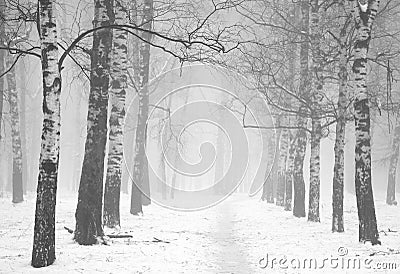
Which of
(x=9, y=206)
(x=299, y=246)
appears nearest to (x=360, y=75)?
(x=299, y=246)

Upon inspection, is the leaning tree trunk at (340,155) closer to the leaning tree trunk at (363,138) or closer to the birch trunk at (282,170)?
the leaning tree trunk at (363,138)

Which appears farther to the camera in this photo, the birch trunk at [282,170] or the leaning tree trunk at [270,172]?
the leaning tree trunk at [270,172]

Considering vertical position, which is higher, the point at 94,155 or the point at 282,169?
the point at 94,155

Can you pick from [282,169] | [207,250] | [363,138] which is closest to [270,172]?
[282,169]

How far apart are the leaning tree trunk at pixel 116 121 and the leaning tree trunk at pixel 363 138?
719 cm

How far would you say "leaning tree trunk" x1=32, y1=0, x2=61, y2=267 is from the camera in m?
9.66

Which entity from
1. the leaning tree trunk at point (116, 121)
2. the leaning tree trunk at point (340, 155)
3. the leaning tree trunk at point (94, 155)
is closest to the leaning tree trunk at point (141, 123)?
the leaning tree trunk at point (116, 121)

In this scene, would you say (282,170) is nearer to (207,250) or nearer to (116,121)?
(116,121)

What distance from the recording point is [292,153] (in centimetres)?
2806

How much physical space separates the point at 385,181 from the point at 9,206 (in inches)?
2327

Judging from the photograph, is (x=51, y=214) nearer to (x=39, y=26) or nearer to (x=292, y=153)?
(x=39, y=26)

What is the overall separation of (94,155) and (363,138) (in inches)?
284

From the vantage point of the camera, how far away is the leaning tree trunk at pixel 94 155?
12.4 metres

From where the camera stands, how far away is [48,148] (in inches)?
382
